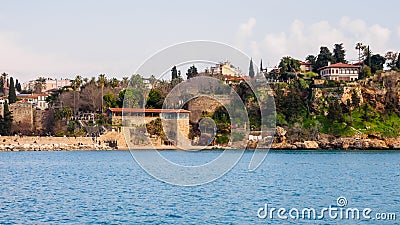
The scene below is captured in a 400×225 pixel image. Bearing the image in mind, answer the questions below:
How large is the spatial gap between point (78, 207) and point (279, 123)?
49.1m

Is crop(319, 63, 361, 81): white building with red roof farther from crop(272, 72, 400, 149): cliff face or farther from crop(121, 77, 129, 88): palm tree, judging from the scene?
crop(121, 77, 129, 88): palm tree

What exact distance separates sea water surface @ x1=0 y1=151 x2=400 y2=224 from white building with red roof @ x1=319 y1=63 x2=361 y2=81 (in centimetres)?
3620

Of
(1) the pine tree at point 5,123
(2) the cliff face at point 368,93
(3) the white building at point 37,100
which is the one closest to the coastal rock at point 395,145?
(2) the cliff face at point 368,93

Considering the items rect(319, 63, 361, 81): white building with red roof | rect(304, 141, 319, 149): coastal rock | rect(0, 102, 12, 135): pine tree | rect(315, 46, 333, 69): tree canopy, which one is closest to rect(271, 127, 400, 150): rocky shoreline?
rect(304, 141, 319, 149): coastal rock

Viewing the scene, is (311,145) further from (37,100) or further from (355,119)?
(37,100)

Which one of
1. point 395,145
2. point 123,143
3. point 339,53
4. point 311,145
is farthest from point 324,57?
point 123,143

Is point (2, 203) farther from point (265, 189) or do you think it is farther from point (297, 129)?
point (297, 129)

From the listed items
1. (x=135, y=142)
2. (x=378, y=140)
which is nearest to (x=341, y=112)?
(x=378, y=140)

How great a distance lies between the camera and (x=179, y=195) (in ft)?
86.9

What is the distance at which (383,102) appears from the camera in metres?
71.8

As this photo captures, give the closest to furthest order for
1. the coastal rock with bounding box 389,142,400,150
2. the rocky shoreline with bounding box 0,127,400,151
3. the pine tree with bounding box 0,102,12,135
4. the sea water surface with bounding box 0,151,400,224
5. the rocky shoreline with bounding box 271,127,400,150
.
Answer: the sea water surface with bounding box 0,151,400,224, the rocky shoreline with bounding box 0,127,400,151, the pine tree with bounding box 0,102,12,135, the rocky shoreline with bounding box 271,127,400,150, the coastal rock with bounding box 389,142,400,150

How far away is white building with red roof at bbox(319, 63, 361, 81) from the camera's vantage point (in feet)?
251

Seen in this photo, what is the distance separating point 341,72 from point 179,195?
5350 cm

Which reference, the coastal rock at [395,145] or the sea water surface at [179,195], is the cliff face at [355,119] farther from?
the sea water surface at [179,195]
